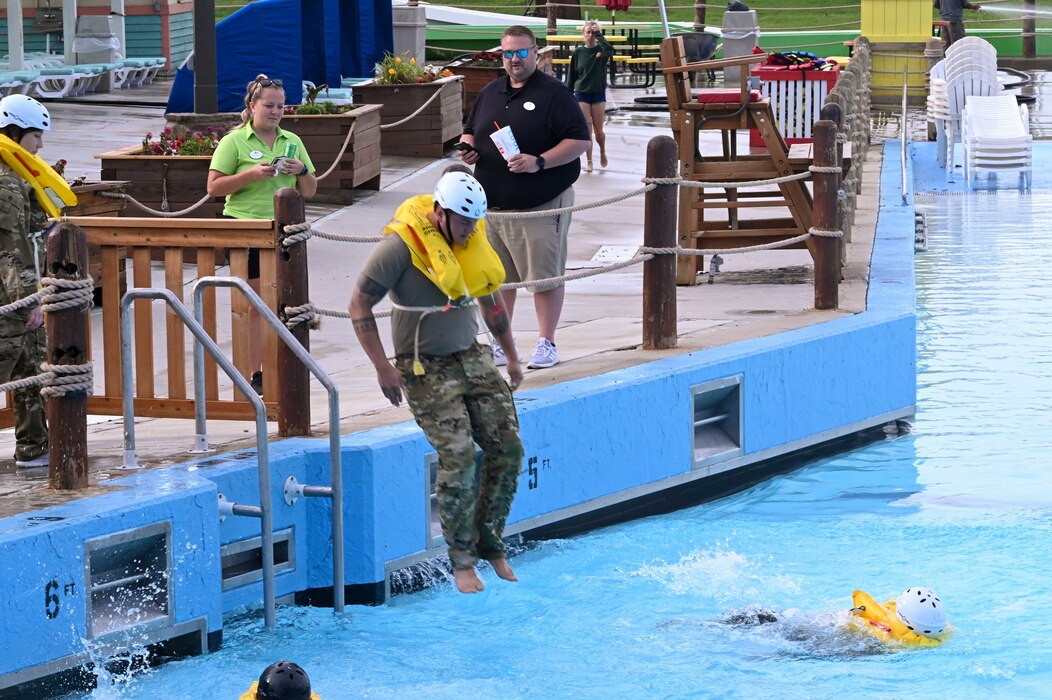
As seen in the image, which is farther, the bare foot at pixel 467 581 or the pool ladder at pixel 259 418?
the pool ladder at pixel 259 418

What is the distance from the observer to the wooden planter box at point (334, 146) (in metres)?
14.8

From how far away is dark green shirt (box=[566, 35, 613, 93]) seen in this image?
17.6 m

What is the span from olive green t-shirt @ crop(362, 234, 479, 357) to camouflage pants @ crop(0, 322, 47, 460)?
5.32 feet

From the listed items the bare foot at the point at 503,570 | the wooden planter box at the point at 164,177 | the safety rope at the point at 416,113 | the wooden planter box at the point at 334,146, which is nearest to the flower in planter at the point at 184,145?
the wooden planter box at the point at 164,177

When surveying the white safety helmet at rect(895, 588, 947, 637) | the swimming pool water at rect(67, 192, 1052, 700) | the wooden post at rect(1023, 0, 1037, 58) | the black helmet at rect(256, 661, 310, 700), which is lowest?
the swimming pool water at rect(67, 192, 1052, 700)

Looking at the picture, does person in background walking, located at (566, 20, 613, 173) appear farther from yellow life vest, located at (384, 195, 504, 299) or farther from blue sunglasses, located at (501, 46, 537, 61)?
yellow life vest, located at (384, 195, 504, 299)

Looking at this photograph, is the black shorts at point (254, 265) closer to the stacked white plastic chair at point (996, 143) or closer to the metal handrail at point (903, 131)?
the metal handrail at point (903, 131)

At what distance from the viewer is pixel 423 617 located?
7.30 m

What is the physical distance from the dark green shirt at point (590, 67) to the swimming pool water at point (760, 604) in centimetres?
791

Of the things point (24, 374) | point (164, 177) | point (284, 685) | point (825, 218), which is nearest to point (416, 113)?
point (164, 177)

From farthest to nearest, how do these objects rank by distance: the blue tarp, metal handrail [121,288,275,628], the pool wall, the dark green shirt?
the blue tarp
the dark green shirt
metal handrail [121,288,275,628]
the pool wall

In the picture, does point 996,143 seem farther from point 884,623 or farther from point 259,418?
point 259,418

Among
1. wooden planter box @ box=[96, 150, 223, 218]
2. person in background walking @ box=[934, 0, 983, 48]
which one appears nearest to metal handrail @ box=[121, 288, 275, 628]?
wooden planter box @ box=[96, 150, 223, 218]

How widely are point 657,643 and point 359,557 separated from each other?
142 cm
